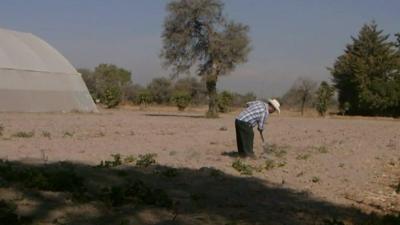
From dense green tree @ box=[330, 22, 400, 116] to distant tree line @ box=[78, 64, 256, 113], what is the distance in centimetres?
1040

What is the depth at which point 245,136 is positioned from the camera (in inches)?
543

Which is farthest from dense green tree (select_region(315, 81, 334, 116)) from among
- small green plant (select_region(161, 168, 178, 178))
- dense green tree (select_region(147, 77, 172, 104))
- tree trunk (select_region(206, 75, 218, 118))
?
small green plant (select_region(161, 168, 178, 178))

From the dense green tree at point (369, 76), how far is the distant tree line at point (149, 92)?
1040 cm

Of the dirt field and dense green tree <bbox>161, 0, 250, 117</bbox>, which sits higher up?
dense green tree <bbox>161, 0, 250, 117</bbox>

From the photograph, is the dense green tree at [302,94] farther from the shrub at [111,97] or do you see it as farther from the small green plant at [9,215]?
the small green plant at [9,215]

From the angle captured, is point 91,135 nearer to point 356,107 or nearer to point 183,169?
point 183,169

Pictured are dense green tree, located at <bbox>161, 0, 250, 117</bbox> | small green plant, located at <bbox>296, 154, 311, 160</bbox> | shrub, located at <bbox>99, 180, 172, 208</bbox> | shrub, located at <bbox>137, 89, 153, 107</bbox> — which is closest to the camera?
shrub, located at <bbox>99, 180, 172, 208</bbox>

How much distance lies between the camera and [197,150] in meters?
15.9

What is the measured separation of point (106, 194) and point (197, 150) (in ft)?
27.2

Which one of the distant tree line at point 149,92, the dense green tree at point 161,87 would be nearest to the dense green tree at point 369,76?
the distant tree line at point 149,92

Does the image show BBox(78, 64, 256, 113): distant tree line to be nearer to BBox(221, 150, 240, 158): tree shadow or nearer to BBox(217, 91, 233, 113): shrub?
BBox(217, 91, 233, 113): shrub

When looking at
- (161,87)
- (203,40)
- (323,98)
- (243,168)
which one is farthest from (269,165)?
(161,87)

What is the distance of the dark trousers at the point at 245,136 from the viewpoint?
13.8 m

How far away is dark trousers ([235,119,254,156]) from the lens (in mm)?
13758
